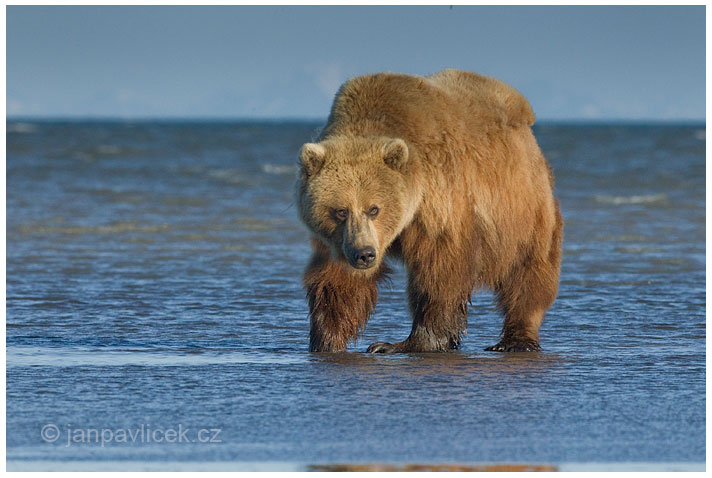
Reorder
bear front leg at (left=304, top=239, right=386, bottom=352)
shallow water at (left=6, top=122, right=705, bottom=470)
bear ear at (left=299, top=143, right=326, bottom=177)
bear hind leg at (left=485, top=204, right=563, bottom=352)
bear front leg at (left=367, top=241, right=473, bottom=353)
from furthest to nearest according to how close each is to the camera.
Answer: bear hind leg at (left=485, top=204, right=563, bottom=352)
bear front leg at (left=304, top=239, right=386, bottom=352)
bear front leg at (left=367, top=241, right=473, bottom=353)
bear ear at (left=299, top=143, right=326, bottom=177)
shallow water at (left=6, top=122, right=705, bottom=470)

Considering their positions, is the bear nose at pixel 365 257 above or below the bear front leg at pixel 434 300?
above

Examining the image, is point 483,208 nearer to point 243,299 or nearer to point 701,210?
point 243,299

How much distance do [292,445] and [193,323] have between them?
2.99 m

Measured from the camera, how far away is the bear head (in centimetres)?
562

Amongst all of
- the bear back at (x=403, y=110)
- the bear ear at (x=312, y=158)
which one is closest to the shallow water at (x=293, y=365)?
the bear ear at (x=312, y=158)

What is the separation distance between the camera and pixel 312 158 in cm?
568

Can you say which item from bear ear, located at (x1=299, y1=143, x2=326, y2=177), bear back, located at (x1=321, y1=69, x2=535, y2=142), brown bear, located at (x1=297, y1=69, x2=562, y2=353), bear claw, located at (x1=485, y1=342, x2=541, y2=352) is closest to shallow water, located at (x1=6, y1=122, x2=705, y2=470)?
bear claw, located at (x1=485, y1=342, x2=541, y2=352)

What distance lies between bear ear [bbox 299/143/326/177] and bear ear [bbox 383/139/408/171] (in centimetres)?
30

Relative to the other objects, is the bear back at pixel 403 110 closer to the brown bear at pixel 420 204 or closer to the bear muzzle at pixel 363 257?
the brown bear at pixel 420 204

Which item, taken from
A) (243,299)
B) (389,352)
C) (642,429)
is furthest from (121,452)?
(243,299)

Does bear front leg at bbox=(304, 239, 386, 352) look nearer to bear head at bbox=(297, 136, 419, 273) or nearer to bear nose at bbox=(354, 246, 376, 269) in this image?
bear head at bbox=(297, 136, 419, 273)

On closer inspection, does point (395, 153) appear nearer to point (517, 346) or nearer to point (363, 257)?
point (363, 257)

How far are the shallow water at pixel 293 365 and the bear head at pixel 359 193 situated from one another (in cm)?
45

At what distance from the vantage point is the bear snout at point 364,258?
18.2 ft
